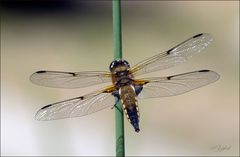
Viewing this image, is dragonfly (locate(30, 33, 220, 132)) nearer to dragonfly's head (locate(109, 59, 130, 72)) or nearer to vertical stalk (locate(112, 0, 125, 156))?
dragonfly's head (locate(109, 59, 130, 72))

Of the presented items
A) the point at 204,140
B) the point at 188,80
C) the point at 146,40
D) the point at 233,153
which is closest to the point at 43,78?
the point at 188,80

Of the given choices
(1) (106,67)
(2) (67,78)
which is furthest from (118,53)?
(1) (106,67)

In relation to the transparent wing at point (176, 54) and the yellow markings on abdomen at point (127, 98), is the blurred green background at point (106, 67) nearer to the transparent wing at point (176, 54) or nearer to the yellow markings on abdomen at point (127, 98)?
the transparent wing at point (176, 54)

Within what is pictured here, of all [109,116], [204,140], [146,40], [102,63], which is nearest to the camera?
[204,140]

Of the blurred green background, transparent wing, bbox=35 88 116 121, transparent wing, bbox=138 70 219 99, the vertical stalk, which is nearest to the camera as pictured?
the vertical stalk

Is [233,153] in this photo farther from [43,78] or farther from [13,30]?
[13,30]

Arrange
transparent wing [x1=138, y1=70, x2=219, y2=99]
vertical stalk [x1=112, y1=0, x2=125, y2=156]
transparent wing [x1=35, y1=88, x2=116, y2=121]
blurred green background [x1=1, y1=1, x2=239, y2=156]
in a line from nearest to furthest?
vertical stalk [x1=112, y1=0, x2=125, y2=156] → transparent wing [x1=35, y1=88, x2=116, y2=121] → transparent wing [x1=138, y1=70, x2=219, y2=99] → blurred green background [x1=1, y1=1, x2=239, y2=156]

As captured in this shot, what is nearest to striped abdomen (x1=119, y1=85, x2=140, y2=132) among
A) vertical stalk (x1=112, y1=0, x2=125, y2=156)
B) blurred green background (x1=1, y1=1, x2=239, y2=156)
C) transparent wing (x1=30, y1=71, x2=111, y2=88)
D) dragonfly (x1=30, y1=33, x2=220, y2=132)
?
dragonfly (x1=30, y1=33, x2=220, y2=132)
